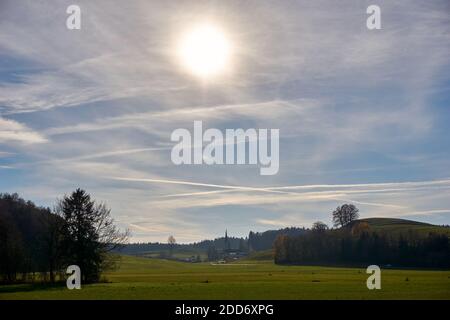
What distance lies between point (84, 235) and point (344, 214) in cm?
13792

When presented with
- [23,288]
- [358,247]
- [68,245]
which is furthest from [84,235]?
[358,247]

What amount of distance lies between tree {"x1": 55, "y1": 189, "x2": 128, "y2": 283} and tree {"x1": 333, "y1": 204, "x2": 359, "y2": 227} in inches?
5266

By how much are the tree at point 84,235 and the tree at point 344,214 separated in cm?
13376

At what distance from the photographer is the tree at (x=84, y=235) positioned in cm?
6856

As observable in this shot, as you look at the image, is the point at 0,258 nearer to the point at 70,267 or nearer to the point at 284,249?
the point at 70,267

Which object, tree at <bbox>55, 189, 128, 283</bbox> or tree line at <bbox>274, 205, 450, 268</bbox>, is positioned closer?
tree at <bbox>55, 189, 128, 283</bbox>

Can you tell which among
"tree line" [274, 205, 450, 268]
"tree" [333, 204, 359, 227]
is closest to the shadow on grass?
"tree line" [274, 205, 450, 268]

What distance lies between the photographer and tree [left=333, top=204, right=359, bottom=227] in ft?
627

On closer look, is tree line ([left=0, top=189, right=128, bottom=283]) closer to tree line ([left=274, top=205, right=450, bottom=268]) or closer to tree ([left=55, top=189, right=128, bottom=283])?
tree ([left=55, top=189, right=128, bottom=283])
